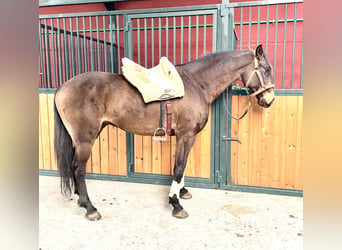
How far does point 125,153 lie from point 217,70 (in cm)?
152

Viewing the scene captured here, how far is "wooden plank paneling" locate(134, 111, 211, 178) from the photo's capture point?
9.83 feet

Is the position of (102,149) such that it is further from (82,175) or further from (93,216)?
(93,216)

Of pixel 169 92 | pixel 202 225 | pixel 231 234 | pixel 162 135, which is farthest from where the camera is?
pixel 162 135

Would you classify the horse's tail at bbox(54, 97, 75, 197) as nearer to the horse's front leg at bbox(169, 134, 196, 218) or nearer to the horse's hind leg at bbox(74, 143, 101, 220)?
the horse's hind leg at bbox(74, 143, 101, 220)

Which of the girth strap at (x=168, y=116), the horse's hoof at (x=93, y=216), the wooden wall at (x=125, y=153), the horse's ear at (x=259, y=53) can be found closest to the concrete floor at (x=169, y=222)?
the horse's hoof at (x=93, y=216)

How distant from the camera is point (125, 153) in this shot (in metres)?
3.23

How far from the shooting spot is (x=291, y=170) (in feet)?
9.11

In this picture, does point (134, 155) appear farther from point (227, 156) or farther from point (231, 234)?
point (231, 234)

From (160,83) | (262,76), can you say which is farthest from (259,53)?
(160,83)

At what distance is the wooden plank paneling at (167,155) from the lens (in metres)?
3.00

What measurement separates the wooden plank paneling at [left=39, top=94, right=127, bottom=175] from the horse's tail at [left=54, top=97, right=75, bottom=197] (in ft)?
2.60
